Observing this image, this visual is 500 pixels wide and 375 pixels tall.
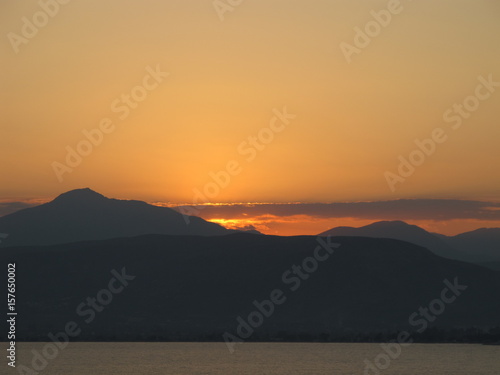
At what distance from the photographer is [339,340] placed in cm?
19988
